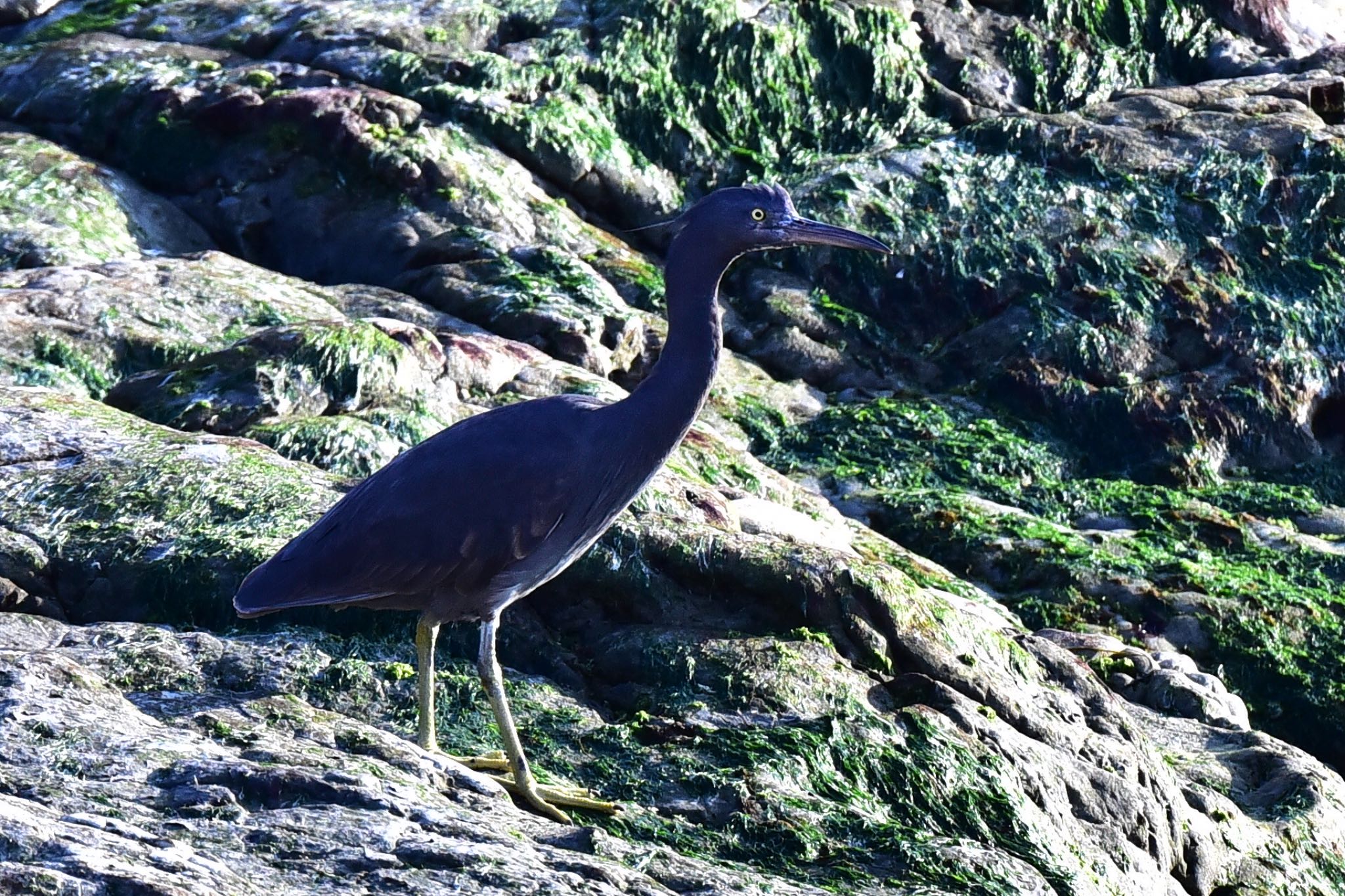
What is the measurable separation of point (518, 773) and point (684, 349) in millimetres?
1517

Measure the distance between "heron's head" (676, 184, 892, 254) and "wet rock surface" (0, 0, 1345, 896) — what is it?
135cm

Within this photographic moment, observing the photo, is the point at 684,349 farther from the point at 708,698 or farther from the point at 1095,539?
the point at 1095,539

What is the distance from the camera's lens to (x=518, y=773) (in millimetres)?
4965

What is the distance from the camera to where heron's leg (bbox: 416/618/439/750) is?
17.1 ft

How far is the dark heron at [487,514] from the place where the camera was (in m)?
5.27

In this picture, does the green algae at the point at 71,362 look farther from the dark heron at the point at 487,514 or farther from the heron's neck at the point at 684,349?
the heron's neck at the point at 684,349

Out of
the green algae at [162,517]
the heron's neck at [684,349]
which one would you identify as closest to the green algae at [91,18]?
the green algae at [162,517]

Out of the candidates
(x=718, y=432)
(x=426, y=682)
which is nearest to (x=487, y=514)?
(x=426, y=682)

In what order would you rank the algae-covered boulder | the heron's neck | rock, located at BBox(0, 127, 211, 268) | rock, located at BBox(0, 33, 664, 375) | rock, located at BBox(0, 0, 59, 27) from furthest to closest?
rock, located at BBox(0, 0, 59, 27)
rock, located at BBox(0, 33, 664, 375)
rock, located at BBox(0, 127, 211, 268)
the heron's neck
the algae-covered boulder

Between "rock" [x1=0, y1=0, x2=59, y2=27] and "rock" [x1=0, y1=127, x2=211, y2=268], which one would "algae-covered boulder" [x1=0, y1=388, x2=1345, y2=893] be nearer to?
"rock" [x1=0, y1=127, x2=211, y2=268]

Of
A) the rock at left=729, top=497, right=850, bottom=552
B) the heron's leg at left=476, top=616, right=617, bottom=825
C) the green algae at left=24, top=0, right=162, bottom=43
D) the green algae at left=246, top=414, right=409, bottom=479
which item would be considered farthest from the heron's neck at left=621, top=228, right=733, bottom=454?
the green algae at left=24, top=0, right=162, bottom=43

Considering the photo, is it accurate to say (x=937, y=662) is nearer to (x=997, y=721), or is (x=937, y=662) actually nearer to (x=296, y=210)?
(x=997, y=721)

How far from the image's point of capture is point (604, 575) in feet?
21.2

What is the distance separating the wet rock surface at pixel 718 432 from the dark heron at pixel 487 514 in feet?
1.26
